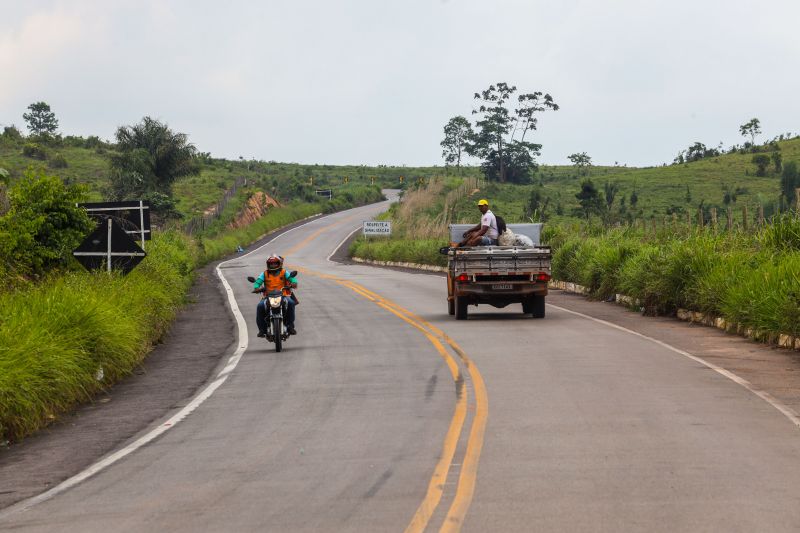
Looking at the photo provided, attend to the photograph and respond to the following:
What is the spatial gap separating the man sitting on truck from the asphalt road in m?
6.05

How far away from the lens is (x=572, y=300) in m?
30.5

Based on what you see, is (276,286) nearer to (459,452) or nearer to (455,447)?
(455,447)

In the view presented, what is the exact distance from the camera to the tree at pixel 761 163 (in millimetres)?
97375

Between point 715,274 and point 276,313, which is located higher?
point 715,274

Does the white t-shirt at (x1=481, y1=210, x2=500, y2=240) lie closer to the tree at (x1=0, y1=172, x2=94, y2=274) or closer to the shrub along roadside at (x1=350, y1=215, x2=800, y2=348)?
the shrub along roadside at (x1=350, y1=215, x2=800, y2=348)

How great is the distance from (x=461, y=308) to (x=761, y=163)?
81.5 m

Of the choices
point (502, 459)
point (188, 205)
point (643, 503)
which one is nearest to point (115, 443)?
point (502, 459)

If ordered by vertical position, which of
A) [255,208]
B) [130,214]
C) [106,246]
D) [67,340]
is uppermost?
[255,208]

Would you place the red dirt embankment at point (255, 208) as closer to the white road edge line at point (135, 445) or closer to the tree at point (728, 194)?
the tree at point (728, 194)

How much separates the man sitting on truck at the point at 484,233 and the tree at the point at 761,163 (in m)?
78.6

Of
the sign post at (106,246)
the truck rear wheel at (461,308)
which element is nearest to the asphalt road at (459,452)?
the sign post at (106,246)

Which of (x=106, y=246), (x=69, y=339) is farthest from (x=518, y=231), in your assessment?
(x=69, y=339)

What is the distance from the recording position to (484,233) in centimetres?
2422

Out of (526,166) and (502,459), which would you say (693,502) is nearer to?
(502,459)
